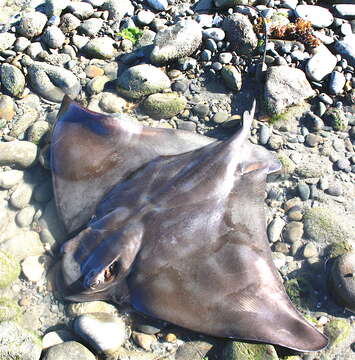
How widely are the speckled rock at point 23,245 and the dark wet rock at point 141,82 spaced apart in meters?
2.41

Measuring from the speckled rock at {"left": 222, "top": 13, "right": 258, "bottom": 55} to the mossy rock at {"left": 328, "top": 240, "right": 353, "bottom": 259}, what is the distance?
3154mm

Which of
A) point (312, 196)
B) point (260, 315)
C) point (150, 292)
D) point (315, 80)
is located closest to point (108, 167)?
point (150, 292)

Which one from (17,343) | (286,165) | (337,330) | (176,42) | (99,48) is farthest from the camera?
(99,48)

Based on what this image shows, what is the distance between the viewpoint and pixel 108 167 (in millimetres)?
4855

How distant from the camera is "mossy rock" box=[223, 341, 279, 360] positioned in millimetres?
4090

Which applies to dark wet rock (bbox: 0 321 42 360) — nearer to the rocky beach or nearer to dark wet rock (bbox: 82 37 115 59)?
the rocky beach

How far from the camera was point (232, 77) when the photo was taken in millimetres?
6422

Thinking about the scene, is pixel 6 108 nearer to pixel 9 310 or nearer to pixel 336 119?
pixel 9 310

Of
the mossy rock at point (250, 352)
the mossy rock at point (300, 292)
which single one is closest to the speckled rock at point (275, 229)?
the mossy rock at point (300, 292)

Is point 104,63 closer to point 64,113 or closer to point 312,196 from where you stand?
point 64,113

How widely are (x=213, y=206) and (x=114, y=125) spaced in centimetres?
154

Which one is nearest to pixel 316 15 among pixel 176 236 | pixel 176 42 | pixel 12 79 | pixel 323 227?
pixel 176 42

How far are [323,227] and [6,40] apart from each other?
5225 mm

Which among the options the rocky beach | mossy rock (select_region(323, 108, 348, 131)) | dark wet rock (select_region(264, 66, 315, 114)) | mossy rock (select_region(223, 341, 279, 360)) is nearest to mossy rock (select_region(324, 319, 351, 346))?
the rocky beach
